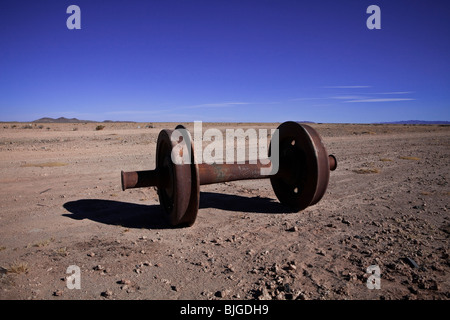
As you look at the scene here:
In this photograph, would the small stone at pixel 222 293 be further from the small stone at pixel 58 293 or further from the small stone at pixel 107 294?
the small stone at pixel 58 293

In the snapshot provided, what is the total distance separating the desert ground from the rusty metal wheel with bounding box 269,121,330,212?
29 centimetres

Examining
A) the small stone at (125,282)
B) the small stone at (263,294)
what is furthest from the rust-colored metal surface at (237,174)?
the small stone at (263,294)

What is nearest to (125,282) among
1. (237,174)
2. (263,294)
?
(263,294)

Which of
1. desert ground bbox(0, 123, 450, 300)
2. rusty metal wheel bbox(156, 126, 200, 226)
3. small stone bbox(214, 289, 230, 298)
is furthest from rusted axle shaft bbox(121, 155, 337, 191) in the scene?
small stone bbox(214, 289, 230, 298)

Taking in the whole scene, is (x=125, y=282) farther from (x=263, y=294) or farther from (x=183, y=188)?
(x=263, y=294)

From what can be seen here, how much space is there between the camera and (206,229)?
4.04 m

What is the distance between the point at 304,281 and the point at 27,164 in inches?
359

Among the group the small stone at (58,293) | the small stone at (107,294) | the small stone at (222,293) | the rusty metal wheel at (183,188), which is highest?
the rusty metal wheel at (183,188)

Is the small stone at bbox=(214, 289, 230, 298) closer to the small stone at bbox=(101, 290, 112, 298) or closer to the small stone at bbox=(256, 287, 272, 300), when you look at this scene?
the small stone at bbox=(256, 287, 272, 300)

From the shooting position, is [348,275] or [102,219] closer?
[348,275]

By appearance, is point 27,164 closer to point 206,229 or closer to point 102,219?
point 102,219

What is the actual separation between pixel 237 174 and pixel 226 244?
131 centimetres

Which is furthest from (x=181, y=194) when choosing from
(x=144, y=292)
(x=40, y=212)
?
(x=40, y=212)

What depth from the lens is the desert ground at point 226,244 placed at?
2629mm
